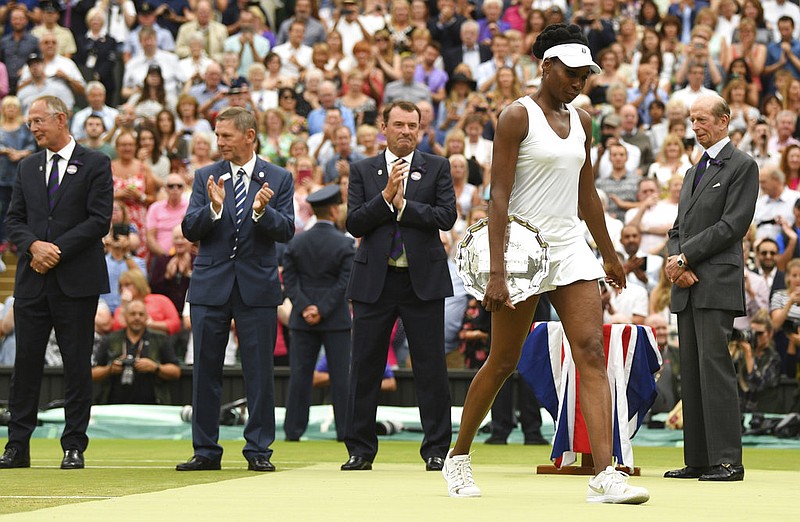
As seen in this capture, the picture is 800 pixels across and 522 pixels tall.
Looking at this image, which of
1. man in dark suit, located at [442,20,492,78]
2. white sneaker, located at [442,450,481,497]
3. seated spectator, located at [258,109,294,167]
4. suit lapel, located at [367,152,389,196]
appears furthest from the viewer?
man in dark suit, located at [442,20,492,78]

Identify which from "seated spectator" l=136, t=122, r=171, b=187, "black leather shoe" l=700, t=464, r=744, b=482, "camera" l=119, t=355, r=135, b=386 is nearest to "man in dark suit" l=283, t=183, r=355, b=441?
"camera" l=119, t=355, r=135, b=386

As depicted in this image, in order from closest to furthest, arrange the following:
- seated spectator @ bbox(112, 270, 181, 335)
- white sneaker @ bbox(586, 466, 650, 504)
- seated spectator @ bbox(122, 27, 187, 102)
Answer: white sneaker @ bbox(586, 466, 650, 504) < seated spectator @ bbox(112, 270, 181, 335) < seated spectator @ bbox(122, 27, 187, 102)

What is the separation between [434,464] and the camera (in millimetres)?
9883

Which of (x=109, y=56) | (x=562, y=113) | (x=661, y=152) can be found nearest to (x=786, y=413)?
(x=661, y=152)

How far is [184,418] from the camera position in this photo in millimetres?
14938

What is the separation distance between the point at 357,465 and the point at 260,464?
0.64 m

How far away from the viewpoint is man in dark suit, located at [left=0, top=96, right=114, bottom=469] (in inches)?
396

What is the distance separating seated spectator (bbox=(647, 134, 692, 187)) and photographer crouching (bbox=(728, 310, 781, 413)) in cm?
427

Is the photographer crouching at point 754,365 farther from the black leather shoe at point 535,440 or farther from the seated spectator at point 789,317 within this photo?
the black leather shoe at point 535,440

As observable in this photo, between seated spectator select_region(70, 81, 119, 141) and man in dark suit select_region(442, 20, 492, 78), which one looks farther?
man in dark suit select_region(442, 20, 492, 78)

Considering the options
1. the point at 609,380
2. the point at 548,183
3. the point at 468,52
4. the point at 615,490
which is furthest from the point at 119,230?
the point at 615,490

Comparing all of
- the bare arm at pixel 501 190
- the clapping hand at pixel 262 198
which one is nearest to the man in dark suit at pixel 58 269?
the clapping hand at pixel 262 198

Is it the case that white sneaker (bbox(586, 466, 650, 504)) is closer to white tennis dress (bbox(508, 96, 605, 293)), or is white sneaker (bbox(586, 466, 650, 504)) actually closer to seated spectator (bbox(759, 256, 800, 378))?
white tennis dress (bbox(508, 96, 605, 293))

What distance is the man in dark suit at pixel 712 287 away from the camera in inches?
364
